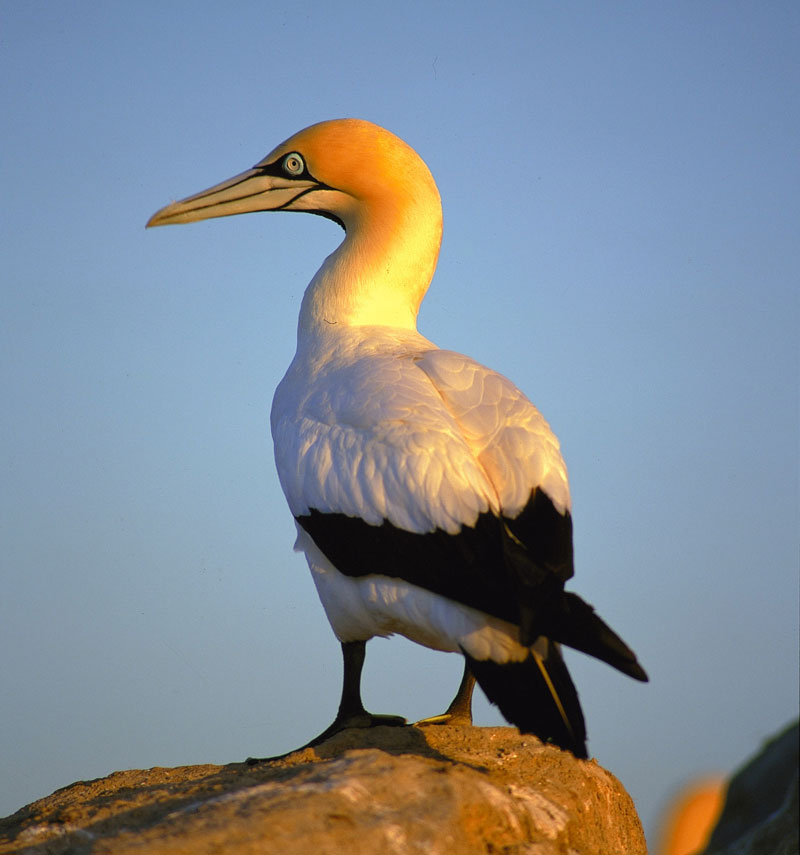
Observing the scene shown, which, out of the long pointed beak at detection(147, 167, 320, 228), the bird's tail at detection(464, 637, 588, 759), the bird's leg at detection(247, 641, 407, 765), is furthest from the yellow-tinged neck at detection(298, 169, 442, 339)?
the bird's tail at detection(464, 637, 588, 759)

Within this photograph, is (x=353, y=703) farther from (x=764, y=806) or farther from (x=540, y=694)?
(x=764, y=806)

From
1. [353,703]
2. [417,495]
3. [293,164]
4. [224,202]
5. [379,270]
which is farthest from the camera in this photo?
[224,202]

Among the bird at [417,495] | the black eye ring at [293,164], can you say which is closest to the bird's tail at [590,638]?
the bird at [417,495]

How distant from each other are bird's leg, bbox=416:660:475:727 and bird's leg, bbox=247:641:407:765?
9.8 inches

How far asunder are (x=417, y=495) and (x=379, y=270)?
6.50 feet

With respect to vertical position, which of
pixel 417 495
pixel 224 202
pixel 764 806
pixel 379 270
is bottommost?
pixel 764 806

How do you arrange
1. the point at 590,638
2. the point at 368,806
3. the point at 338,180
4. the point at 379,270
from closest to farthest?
the point at 368,806
the point at 590,638
the point at 379,270
the point at 338,180

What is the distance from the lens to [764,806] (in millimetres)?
5375

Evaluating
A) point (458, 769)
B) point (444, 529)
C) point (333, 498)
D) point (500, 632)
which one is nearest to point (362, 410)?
point (333, 498)

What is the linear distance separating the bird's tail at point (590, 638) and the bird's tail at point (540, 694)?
172 millimetres

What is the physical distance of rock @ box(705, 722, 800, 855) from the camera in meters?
4.37

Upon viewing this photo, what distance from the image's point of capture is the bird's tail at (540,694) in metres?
4.08

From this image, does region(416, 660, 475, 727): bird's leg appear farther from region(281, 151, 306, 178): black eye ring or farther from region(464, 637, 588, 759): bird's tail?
region(281, 151, 306, 178): black eye ring

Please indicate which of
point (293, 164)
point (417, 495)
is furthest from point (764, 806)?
point (293, 164)
